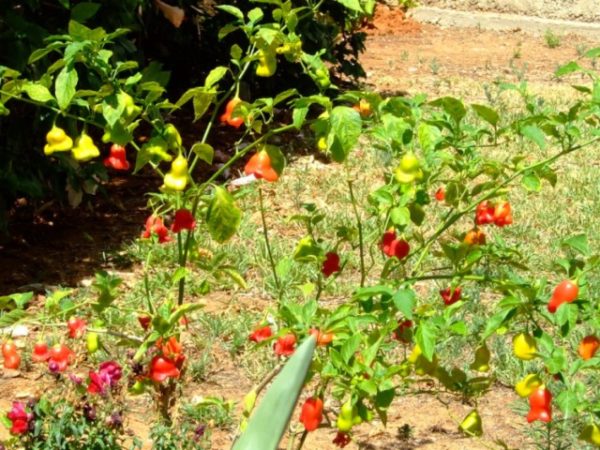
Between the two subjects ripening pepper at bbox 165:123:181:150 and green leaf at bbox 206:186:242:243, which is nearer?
green leaf at bbox 206:186:242:243

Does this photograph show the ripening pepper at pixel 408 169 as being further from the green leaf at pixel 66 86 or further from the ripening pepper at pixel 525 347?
the green leaf at pixel 66 86

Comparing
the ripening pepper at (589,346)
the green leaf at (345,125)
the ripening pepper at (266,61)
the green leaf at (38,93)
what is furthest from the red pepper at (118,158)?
the ripening pepper at (589,346)

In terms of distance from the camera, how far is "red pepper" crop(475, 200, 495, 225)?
2.99 metres

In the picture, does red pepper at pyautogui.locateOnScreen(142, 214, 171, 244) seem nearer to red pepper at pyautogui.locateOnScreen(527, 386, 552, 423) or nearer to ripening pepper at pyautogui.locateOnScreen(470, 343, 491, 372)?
ripening pepper at pyautogui.locateOnScreen(470, 343, 491, 372)

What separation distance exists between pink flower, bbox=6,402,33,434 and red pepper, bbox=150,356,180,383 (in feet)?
1.06

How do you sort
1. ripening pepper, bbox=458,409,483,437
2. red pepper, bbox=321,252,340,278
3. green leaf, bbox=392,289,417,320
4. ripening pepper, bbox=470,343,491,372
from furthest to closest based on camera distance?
1. red pepper, bbox=321,252,340,278
2. ripening pepper, bbox=458,409,483,437
3. ripening pepper, bbox=470,343,491,372
4. green leaf, bbox=392,289,417,320

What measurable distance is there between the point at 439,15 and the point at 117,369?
8717mm

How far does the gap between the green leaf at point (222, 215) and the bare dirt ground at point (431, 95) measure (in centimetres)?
86

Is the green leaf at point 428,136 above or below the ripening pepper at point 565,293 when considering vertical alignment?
above

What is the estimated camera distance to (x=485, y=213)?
9.86 ft

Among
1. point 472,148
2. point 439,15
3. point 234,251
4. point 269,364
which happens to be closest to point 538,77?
point 439,15

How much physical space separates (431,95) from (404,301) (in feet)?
19.2

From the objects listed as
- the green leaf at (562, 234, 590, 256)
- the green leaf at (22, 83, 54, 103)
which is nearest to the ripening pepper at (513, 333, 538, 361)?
the green leaf at (562, 234, 590, 256)

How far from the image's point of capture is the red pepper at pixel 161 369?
280 cm
